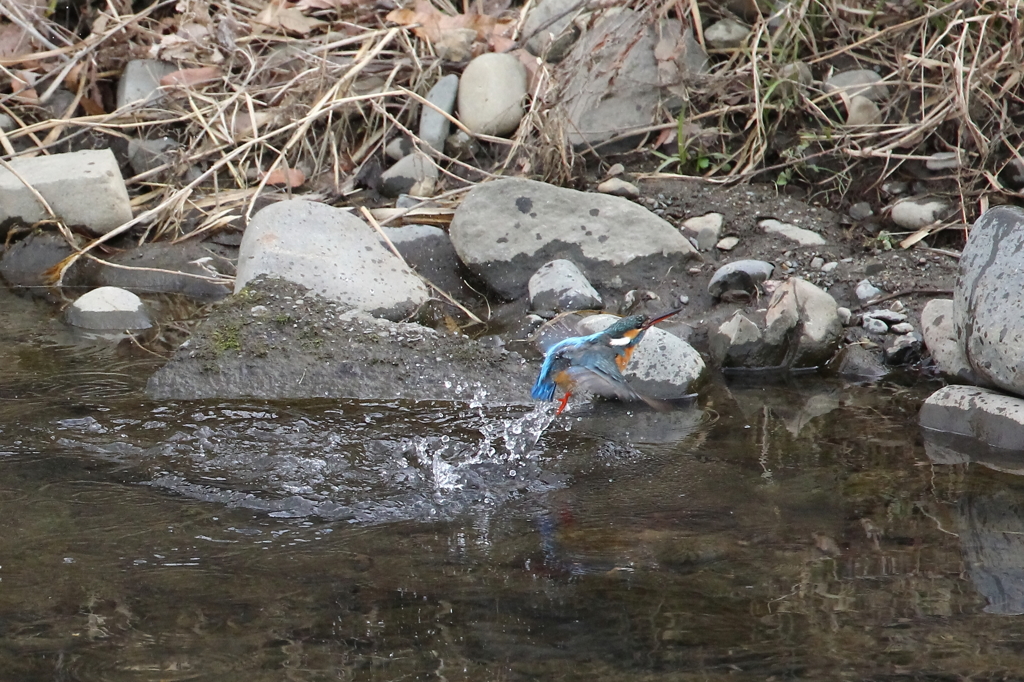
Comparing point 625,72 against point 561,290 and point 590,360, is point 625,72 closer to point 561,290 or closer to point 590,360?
point 561,290

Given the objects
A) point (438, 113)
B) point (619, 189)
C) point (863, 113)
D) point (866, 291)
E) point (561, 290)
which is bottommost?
point (561, 290)

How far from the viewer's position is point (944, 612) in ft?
8.73

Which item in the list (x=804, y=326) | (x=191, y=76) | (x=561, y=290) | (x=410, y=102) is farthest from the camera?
(x=191, y=76)

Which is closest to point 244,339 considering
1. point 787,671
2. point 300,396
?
point 300,396

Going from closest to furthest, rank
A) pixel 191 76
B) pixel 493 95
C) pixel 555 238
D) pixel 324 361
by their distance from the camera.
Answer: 1. pixel 324 361
2. pixel 555 238
3. pixel 493 95
4. pixel 191 76

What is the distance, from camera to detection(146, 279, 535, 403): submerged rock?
13.9 feet

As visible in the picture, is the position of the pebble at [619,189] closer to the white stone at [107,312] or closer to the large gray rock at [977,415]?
the large gray rock at [977,415]

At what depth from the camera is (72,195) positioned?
5.77 metres

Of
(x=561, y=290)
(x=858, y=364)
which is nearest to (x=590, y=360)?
(x=561, y=290)

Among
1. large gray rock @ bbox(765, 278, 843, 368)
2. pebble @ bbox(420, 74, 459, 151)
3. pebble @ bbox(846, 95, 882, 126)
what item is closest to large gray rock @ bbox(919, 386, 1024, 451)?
large gray rock @ bbox(765, 278, 843, 368)

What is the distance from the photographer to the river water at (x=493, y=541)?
247 centimetres

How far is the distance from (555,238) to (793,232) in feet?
3.87

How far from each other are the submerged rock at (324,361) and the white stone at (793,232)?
5.36ft

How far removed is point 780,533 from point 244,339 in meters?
2.32
